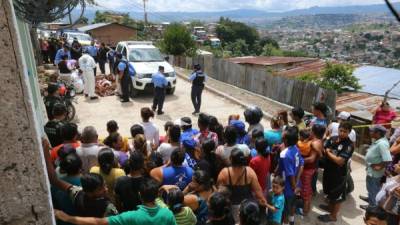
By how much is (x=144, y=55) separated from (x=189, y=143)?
9.17 meters

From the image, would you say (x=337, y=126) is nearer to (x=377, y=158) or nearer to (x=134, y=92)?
(x=377, y=158)

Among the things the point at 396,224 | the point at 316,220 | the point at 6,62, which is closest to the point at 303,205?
the point at 316,220

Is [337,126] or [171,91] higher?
[337,126]

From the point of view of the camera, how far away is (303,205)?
232 inches

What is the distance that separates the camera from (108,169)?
4160 mm

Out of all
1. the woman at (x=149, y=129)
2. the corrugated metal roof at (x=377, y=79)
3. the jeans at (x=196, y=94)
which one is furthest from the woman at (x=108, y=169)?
the corrugated metal roof at (x=377, y=79)

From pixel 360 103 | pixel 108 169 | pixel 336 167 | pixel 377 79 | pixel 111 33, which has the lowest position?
pixel 377 79

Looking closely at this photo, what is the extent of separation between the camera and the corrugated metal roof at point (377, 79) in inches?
771

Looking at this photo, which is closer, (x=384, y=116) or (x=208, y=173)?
(x=208, y=173)

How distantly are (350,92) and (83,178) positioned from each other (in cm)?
1817

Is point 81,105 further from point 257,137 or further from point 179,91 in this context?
point 257,137

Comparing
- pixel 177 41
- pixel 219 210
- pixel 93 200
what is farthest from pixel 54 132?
pixel 177 41

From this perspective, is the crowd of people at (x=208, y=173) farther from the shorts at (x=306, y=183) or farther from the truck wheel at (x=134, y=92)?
the truck wheel at (x=134, y=92)

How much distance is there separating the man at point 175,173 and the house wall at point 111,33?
42.0 metres
